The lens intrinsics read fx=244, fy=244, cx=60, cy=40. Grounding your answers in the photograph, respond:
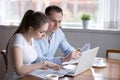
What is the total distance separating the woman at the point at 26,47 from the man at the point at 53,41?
0.72 feet

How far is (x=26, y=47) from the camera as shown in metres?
1.90

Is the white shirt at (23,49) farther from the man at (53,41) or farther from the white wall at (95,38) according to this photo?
the white wall at (95,38)

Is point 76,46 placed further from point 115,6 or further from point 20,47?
point 20,47

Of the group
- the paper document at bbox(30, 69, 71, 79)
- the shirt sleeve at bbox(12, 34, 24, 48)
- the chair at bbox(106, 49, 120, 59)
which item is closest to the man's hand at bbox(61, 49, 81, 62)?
the paper document at bbox(30, 69, 71, 79)

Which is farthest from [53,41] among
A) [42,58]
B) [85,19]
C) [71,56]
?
[85,19]

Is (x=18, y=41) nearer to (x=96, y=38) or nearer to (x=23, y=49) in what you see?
(x=23, y=49)

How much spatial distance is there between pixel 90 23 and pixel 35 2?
0.83 meters

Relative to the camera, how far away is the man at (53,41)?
2.09 meters

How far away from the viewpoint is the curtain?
3.06 metres

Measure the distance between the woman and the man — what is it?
220 mm

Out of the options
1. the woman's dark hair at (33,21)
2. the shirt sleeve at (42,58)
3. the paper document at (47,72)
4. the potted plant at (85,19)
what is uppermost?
the woman's dark hair at (33,21)

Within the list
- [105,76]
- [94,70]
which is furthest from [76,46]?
[105,76]

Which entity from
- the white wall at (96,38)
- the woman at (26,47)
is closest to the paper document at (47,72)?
the woman at (26,47)

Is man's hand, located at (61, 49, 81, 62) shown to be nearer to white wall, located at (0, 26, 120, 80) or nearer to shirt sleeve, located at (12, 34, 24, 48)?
shirt sleeve, located at (12, 34, 24, 48)
